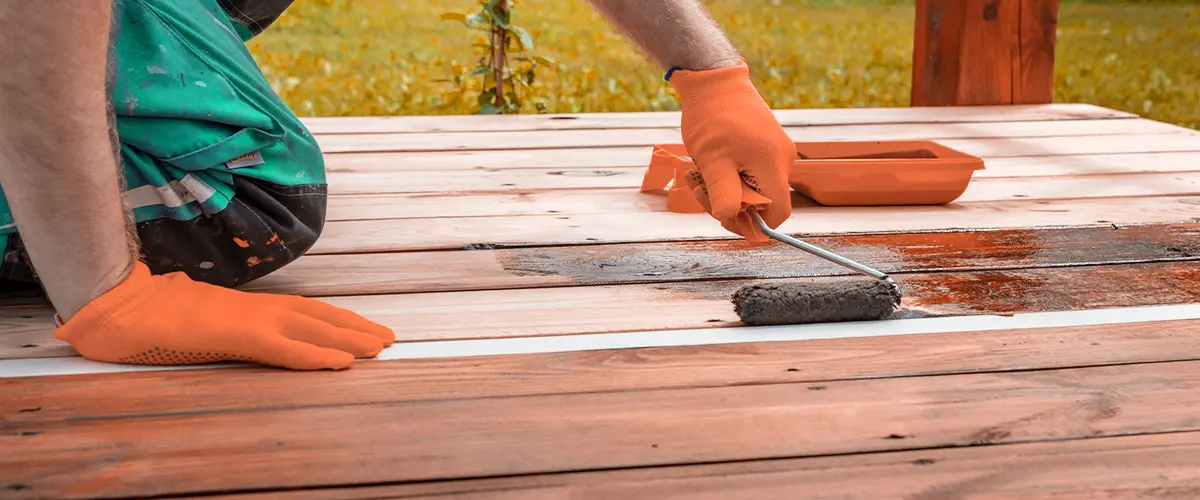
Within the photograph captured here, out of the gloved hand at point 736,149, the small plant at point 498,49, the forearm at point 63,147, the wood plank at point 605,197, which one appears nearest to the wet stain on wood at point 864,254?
the gloved hand at point 736,149

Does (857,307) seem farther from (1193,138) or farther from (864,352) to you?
(1193,138)

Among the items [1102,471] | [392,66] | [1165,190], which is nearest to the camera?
[1102,471]

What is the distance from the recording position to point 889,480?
88cm

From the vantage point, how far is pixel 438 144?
240 centimetres

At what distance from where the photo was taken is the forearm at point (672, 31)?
1.37 metres

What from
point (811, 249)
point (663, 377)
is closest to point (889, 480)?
point (663, 377)

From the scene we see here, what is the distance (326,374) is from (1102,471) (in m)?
0.72

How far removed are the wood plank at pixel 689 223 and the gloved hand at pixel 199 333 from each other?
447 millimetres

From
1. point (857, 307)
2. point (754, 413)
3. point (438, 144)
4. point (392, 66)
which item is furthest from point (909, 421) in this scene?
point (392, 66)

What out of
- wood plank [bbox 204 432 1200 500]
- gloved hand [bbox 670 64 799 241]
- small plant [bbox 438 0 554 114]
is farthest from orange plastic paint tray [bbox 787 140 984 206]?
small plant [bbox 438 0 554 114]

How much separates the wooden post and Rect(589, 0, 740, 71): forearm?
5.32 ft

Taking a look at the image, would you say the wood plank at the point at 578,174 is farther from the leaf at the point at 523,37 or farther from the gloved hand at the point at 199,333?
the leaf at the point at 523,37

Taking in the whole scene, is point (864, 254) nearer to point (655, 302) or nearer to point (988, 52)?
point (655, 302)

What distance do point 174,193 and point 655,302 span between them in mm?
598
